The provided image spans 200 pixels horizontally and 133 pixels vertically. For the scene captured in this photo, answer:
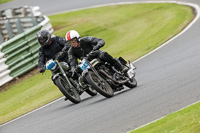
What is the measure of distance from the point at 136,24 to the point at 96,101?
35.0ft

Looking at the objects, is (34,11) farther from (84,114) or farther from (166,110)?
(166,110)

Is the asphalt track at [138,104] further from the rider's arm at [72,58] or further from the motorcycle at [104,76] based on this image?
the rider's arm at [72,58]

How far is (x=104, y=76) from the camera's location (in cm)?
1084

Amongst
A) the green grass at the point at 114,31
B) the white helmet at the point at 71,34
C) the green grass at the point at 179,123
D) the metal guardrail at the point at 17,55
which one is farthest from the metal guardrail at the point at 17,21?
the green grass at the point at 179,123

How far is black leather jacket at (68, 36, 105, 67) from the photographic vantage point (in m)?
10.8

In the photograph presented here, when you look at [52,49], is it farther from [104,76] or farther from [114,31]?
[114,31]

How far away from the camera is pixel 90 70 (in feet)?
34.3

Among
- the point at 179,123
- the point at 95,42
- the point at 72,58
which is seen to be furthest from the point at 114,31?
the point at 179,123

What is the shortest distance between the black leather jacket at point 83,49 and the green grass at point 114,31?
6.03ft

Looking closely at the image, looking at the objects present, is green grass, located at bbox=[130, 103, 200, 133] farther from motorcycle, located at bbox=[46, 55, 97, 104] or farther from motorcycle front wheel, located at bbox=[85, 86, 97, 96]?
motorcycle front wheel, located at bbox=[85, 86, 97, 96]

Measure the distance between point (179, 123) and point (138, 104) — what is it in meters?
2.37

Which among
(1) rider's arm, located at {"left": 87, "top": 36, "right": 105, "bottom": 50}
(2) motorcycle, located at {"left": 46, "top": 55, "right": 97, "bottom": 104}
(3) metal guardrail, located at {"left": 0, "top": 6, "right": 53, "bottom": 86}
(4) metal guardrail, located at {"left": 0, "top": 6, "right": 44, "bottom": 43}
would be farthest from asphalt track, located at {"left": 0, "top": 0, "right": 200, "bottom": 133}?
(4) metal guardrail, located at {"left": 0, "top": 6, "right": 44, "bottom": 43}

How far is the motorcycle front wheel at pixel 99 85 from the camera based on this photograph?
10156mm

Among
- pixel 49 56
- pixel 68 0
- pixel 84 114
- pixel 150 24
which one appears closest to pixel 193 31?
pixel 150 24
